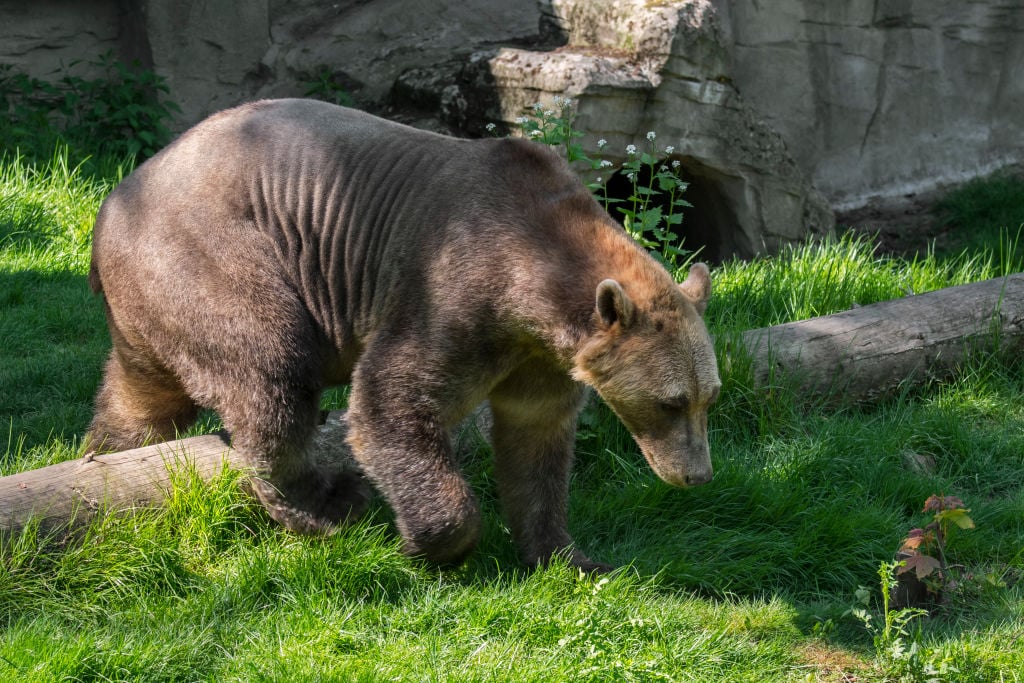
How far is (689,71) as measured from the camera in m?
9.49

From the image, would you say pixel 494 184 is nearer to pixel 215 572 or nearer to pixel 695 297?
pixel 695 297

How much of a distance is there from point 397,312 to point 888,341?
3.46 m

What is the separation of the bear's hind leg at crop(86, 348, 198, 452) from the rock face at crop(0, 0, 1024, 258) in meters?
4.73

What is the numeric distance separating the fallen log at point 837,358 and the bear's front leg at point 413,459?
0.67 metres

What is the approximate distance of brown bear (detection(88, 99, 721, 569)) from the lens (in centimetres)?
458

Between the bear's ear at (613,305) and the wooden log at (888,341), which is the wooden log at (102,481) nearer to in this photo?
the bear's ear at (613,305)

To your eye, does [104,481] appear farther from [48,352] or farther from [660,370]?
[48,352]

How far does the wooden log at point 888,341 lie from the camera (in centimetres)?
654

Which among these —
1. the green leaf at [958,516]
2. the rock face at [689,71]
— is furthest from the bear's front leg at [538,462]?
the rock face at [689,71]

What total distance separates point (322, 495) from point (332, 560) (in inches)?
15.0

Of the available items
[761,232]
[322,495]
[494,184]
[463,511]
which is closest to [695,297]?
[494,184]

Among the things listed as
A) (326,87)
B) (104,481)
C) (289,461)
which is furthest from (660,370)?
(326,87)

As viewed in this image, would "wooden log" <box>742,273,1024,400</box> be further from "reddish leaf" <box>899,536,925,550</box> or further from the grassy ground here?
"reddish leaf" <box>899,536,925,550</box>

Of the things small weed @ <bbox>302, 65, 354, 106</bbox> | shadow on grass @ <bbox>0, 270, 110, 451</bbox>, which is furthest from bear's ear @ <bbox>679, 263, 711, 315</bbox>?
small weed @ <bbox>302, 65, 354, 106</bbox>
